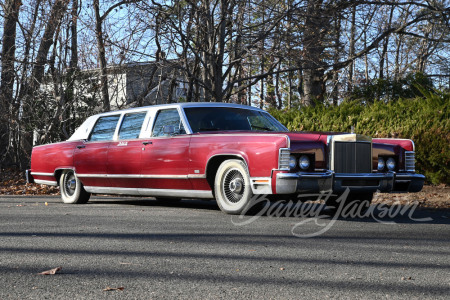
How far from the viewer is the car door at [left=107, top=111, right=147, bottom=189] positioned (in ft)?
30.5

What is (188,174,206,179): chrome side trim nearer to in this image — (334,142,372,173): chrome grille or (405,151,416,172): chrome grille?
(334,142,372,173): chrome grille

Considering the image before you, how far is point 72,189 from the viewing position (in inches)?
421

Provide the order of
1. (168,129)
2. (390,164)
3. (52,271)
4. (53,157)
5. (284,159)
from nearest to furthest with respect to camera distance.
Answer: (52,271) < (284,159) < (390,164) < (168,129) < (53,157)

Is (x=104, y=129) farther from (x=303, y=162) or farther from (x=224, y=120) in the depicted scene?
(x=303, y=162)

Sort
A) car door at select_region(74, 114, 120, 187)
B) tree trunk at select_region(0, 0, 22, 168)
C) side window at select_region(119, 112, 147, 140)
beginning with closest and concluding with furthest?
side window at select_region(119, 112, 147, 140) < car door at select_region(74, 114, 120, 187) < tree trunk at select_region(0, 0, 22, 168)

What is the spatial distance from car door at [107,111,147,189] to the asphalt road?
1.32 m

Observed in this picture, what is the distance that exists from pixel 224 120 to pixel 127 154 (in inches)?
66.7

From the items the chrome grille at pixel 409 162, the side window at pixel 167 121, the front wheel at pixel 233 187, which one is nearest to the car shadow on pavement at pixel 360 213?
the front wheel at pixel 233 187

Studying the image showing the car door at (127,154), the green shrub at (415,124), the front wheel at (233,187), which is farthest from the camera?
the green shrub at (415,124)

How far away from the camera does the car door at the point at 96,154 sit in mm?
9930

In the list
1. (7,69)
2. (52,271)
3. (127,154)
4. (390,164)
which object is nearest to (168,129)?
(127,154)

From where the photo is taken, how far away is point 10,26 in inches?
733

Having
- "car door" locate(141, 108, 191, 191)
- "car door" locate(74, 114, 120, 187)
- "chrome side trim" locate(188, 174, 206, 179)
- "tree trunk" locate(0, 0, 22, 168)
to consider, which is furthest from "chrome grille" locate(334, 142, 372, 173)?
"tree trunk" locate(0, 0, 22, 168)

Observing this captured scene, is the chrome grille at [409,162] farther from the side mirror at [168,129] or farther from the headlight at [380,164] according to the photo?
the side mirror at [168,129]
